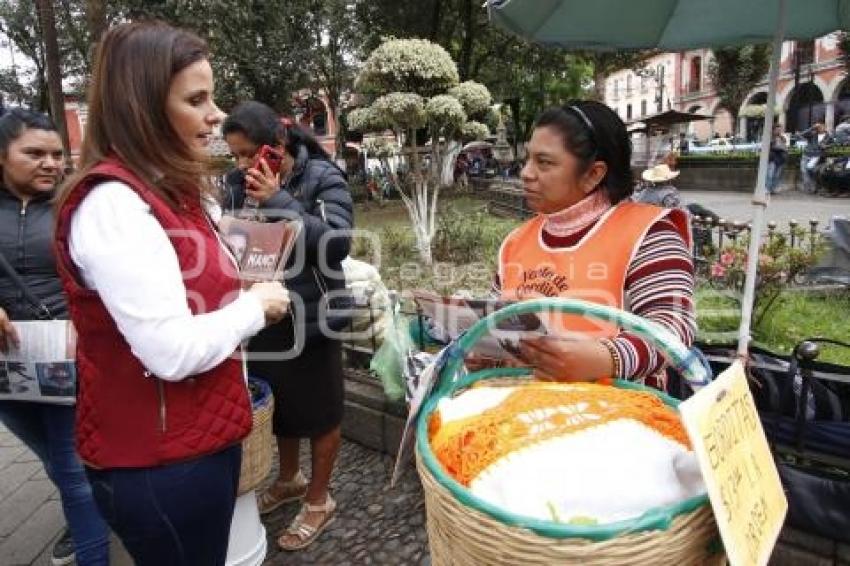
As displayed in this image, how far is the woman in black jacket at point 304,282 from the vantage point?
227 centimetres

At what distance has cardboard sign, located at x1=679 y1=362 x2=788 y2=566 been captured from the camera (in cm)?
75

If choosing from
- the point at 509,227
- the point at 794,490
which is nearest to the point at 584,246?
the point at 794,490

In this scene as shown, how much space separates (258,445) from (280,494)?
2.09 feet

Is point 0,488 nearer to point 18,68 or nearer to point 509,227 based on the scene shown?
point 509,227

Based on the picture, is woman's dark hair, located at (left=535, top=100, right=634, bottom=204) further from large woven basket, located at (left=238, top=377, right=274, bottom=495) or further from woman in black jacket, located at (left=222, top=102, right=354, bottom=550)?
large woven basket, located at (left=238, top=377, right=274, bottom=495)

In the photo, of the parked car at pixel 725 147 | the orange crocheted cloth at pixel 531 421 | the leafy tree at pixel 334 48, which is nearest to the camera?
the orange crocheted cloth at pixel 531 421

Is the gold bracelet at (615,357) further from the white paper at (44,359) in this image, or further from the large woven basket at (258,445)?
the white paper at (44,359)

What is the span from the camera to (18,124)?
232 cm

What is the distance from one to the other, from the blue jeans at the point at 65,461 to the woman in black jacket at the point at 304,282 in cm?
70

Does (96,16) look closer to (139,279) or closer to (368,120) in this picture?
(368,120)

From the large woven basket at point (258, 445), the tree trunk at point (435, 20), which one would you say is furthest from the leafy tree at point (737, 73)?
the large woven basket at point (258, 445)

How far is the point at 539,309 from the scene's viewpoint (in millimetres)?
1067

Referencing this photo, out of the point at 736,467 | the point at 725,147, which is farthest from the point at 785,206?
the point at 736,467

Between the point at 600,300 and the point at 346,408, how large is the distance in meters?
2.36
